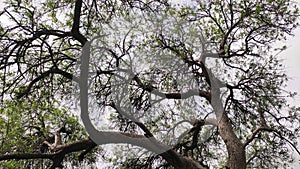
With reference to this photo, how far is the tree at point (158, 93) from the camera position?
611 cm

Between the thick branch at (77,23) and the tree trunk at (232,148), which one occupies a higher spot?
the thick branch at (77,23)

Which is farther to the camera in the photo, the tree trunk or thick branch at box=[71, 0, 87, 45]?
the tree trunk

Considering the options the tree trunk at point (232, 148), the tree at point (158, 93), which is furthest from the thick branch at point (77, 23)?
the tree trunk at point (232, 148)

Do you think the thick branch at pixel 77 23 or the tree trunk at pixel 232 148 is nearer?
the thick branch at pixel 77 23

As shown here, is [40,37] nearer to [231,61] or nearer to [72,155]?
[72,155]

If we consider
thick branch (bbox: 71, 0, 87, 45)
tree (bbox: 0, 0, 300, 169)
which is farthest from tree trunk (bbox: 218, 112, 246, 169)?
thick branch (bbox: 71, 0, 87, 45)

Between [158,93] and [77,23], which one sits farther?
[158,93]

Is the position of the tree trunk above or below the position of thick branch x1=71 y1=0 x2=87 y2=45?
below

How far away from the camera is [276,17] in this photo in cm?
793

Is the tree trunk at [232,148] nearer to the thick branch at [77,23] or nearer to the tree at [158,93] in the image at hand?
the tree at [158,93]

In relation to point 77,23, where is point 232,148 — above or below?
below

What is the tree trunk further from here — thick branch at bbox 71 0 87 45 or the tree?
thick branch at bbox 71 0 87 45

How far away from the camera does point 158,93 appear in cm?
766

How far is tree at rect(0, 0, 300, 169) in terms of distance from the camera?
6.11 metres
